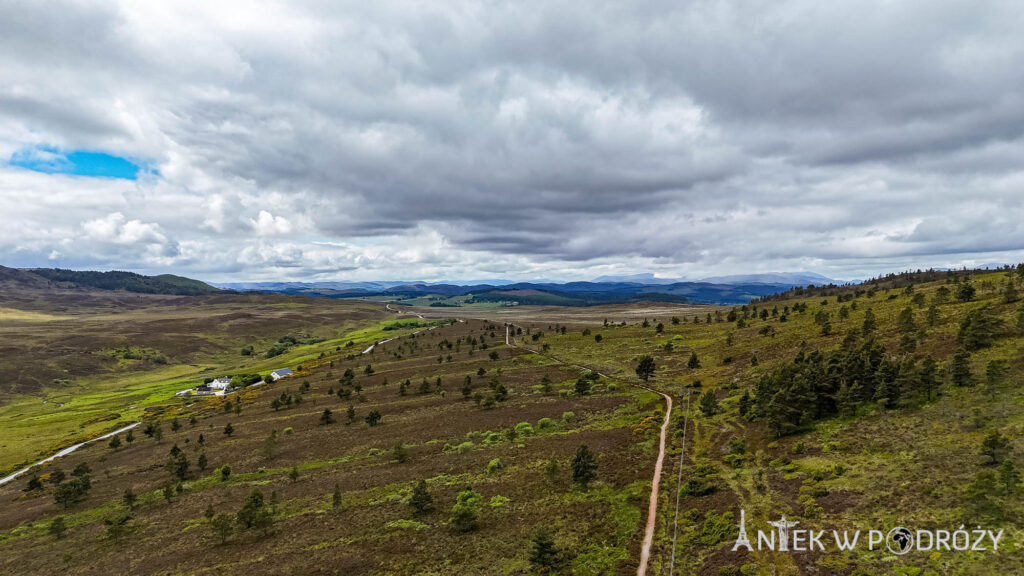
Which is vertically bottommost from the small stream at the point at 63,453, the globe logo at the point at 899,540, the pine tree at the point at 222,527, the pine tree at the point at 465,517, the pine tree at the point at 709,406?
the small stream at the point at 63,453

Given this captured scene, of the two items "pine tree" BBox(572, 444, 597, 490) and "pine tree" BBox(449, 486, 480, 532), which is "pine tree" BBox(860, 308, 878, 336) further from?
"pine tree" BBox(449, 486, 480, 532)

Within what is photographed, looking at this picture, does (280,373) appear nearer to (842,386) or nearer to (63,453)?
(63,453)

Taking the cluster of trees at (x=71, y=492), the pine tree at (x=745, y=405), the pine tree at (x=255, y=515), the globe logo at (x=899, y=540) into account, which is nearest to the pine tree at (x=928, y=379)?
the pine tree at (x=745, y=405)

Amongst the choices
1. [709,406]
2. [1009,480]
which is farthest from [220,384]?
[1009,480]

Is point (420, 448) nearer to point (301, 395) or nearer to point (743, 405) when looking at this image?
point (743, 405)

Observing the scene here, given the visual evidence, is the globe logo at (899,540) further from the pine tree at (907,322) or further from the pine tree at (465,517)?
the pine tree at (907,322)

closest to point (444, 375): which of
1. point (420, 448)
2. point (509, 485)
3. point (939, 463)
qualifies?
point (420, 448)
